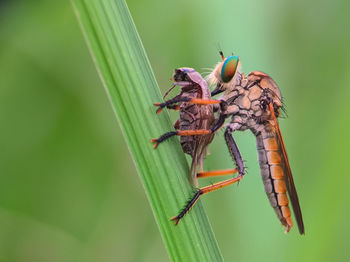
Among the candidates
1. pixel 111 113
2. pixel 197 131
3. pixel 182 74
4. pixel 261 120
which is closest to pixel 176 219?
pixel 197 131

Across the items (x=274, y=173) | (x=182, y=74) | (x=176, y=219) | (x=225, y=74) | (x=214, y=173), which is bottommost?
(x=274, y=173)

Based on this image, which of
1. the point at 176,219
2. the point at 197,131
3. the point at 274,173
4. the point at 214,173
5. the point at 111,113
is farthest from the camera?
the point at 111,113

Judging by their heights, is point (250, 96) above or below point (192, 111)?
below

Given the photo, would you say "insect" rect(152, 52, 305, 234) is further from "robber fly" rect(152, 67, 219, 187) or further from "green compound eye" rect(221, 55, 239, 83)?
"robber fly" rect(152, 67, 219, 187)

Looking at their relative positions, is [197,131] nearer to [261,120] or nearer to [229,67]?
[229,67]

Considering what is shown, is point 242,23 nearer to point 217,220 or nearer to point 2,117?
point 217,220

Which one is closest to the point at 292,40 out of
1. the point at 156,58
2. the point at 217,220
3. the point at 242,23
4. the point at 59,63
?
the point at 242,23

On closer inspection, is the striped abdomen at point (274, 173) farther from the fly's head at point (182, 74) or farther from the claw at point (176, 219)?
the claw at point (176, 219)
